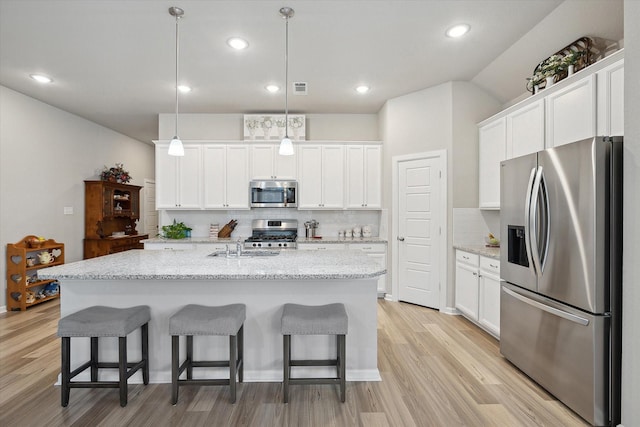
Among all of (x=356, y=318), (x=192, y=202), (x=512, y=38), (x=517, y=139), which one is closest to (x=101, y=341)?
(x=356, y=318)

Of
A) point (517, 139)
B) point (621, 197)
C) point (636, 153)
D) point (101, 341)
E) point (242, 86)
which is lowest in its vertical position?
point (101, 341)

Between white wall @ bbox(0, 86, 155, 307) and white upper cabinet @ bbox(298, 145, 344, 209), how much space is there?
12.1 feet

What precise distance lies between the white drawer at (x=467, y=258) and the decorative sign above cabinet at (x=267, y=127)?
2816mm

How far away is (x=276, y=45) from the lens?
10.6 ft

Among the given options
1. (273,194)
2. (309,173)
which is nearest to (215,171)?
(273,194)

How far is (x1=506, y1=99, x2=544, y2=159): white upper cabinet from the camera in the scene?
3025mm

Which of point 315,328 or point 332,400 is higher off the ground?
point 315,328

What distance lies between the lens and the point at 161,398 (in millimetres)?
2254

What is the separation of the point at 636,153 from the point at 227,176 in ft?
14.9

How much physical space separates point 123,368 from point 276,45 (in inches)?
118

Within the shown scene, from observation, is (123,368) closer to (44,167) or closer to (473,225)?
(473,225)

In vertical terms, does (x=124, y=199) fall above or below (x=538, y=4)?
below

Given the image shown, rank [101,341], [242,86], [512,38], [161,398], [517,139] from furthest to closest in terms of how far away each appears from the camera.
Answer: [242,86], [517,139], [512,38], [101,341], [161,398]

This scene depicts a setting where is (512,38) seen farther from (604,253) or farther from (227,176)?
(227,176)
